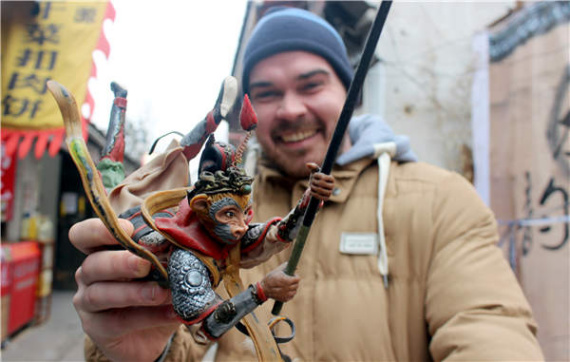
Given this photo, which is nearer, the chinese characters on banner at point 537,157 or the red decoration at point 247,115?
the red decoration at point 247,115

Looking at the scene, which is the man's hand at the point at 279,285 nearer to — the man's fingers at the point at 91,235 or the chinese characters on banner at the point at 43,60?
the man's fingers at the point at 91,235

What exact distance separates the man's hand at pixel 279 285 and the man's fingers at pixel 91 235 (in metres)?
0.33

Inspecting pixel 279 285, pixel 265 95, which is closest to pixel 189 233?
pixel 279 285

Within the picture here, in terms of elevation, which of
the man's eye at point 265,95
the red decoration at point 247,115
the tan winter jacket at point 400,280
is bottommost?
the tan winter jacket at point 400,280

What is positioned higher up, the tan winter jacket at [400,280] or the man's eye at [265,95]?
the man's eye at [265,95]

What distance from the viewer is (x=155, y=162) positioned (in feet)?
2.68

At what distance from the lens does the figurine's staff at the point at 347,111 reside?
51 cm

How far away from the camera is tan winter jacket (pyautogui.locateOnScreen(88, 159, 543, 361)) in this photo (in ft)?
3.72

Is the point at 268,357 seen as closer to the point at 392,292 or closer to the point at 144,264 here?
the point at 144,264

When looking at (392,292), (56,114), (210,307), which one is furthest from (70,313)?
(210,307)

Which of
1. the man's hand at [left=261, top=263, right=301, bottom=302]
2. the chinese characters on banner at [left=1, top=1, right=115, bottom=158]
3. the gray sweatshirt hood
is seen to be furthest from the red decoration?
the chinese characters on banner at [left=1, top=1, right=115, bottom=158]

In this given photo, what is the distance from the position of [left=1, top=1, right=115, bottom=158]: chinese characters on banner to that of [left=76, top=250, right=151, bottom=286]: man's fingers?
1672 mm

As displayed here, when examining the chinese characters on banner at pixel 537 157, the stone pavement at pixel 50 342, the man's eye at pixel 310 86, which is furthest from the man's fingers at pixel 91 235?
the stone pavement at pixel 50 342

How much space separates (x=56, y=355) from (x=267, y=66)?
4.21m
